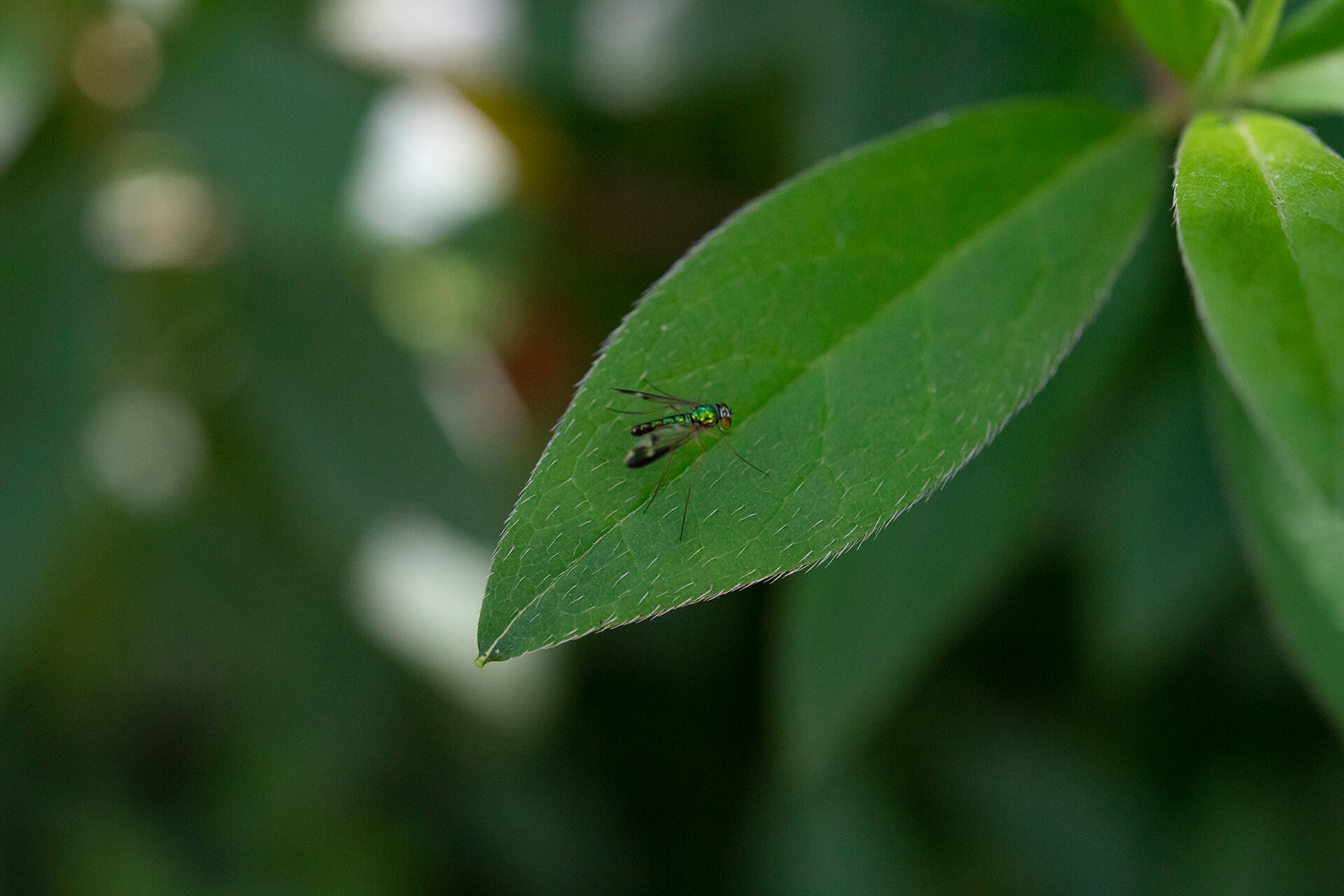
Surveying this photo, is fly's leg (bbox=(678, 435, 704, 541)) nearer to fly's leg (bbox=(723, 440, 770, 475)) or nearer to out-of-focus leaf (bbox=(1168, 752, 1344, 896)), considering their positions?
fly's leg (bbox=(723, 440, 770, 475))

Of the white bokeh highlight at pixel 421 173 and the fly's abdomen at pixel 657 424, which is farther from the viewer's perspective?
the white bokeh highlight at pixel 421 173

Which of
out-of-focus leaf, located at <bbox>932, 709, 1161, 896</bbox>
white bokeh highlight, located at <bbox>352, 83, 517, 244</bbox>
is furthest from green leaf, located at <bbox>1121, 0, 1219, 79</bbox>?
out-of-focus leaf, located at <bbox>932, 709, 1161, 896</bbox>

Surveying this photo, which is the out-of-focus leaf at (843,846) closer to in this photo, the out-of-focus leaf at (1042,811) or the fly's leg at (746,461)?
the out-of-focus leaf at (1042,811)

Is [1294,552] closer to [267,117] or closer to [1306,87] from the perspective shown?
[1306,87]

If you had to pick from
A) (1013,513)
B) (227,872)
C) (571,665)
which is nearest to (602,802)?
(571,665)

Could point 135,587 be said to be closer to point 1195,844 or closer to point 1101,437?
point 1101,437

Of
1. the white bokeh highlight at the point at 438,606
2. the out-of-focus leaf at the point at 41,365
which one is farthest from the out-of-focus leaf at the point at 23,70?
the white bokeh highlight at the point at 438,606
